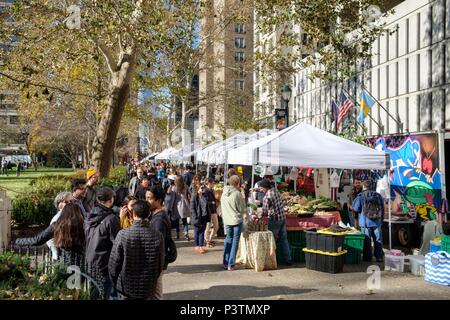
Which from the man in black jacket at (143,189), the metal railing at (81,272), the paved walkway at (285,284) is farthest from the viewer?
the man in black jacket at (143,189)

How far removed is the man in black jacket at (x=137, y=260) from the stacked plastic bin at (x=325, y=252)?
4944mm

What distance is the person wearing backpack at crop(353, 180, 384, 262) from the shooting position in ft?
34.0

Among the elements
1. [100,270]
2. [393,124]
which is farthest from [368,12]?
[100,270]

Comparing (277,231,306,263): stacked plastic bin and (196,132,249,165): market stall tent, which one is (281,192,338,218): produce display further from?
(196,132,249,165): market stall tent

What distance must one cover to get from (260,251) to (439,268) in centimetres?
320

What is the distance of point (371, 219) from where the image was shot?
10.4m

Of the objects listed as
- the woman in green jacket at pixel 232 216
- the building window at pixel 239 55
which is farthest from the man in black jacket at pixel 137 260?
the building window at pixel 239 55

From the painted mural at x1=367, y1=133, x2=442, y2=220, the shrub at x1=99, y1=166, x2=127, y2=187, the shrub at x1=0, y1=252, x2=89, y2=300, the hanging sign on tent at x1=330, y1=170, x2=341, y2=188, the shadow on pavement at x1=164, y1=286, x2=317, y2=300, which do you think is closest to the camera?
the shrub at x1=0, y1=252, x2=89, y2=300

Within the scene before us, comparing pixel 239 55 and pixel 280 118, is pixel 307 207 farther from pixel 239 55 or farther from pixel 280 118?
pixel 239 55

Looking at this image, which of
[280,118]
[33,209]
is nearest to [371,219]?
[33,209]

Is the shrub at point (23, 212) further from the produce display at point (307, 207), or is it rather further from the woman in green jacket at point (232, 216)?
the produce display at point (307, 207)

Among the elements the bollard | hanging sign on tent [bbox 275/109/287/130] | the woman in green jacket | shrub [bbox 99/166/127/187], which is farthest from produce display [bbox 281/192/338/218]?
the bollard

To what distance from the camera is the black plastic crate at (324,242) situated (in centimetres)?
934

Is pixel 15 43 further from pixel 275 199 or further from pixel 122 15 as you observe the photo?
pixel 275 199
